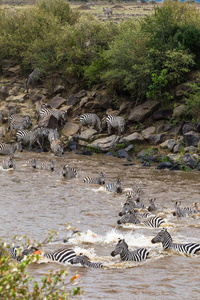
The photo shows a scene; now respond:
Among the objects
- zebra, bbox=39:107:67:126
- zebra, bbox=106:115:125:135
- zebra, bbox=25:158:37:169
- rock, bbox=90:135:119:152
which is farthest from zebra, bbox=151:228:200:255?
zebra, bbox=39:107:67:126

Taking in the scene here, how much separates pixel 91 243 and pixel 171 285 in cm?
280

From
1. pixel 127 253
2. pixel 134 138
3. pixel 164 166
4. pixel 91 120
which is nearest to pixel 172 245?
pixel 127 253

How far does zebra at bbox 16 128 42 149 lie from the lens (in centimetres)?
2441

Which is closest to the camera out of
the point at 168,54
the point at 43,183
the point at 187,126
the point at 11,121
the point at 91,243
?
the point at 91,243

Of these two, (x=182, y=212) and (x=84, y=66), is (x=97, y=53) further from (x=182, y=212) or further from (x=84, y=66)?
(x=182, y=212)

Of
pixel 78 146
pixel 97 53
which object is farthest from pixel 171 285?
pixel 97 53

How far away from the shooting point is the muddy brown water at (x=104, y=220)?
8.84m

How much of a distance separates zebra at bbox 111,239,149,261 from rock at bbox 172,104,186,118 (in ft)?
44.8

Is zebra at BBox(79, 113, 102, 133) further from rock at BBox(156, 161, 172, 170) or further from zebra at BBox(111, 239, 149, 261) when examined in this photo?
zebra at BBox(111, 239, 149, 261)

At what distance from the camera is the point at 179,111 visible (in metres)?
22.8

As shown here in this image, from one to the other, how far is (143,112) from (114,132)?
1929 millimetres

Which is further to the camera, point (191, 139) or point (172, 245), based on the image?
point (191, 139)

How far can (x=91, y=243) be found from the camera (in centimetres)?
1107

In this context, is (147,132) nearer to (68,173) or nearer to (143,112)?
(143,112)
